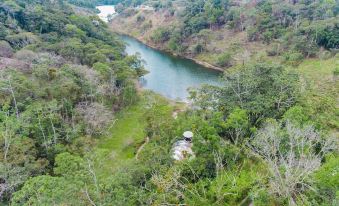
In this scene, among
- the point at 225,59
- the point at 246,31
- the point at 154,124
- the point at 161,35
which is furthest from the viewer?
the point at 161,35

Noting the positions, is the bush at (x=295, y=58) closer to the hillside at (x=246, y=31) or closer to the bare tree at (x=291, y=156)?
the hillside at (x=246, y=31)

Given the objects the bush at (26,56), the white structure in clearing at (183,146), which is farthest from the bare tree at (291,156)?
the bush at (26,56)

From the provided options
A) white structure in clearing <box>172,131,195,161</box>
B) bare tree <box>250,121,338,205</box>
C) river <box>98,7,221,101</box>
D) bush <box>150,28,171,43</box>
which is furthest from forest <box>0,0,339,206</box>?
bush <box>150,28,171,43</box>

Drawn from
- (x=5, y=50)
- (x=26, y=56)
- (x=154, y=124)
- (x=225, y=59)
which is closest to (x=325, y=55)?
(x=225, y=59)

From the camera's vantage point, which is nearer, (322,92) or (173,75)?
(322,92)

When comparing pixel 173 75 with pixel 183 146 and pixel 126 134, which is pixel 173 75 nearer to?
pixel 126 134

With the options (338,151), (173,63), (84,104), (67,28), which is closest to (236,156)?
(338,151)

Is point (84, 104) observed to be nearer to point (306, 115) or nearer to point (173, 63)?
point (306, 115)
